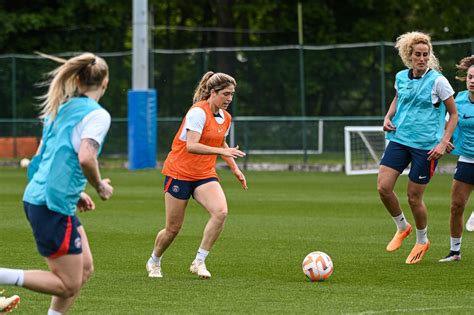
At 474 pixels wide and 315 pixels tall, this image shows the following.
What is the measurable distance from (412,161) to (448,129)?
54 centimetres

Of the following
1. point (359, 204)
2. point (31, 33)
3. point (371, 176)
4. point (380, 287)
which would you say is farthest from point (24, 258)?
point (31, 33)

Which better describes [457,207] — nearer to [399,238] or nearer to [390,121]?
[399,238]

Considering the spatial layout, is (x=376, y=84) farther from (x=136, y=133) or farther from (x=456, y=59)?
(x=136, y=133)

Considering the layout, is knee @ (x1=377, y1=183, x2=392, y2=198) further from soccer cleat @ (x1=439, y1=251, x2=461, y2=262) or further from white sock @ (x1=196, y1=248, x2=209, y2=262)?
white sock @ (x1=196, y1=248, x2=209, y2=262)

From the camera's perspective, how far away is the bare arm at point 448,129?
10.9 metres

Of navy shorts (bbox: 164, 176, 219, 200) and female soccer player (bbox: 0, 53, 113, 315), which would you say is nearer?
female soccer player (bbox: 0, 53, 113, 315)

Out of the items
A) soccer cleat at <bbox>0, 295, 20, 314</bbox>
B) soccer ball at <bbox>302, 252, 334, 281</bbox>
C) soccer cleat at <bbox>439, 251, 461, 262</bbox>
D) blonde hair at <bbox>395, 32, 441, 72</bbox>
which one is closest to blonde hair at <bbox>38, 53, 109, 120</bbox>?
soccer cleat at <bbox>0, 295, 20, 314</bbox>

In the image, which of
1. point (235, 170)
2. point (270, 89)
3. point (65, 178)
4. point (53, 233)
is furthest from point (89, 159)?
point (270, 89)

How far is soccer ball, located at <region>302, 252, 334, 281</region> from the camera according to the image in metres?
10.1

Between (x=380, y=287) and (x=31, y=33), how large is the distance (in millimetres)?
27698

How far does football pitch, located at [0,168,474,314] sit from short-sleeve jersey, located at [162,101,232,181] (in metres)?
0.93

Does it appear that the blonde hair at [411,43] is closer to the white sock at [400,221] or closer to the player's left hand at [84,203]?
the white sock at [400,221]

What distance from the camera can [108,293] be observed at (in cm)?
950

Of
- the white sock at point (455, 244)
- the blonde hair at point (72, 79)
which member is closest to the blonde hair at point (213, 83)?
the white sock at point (455, 244)
